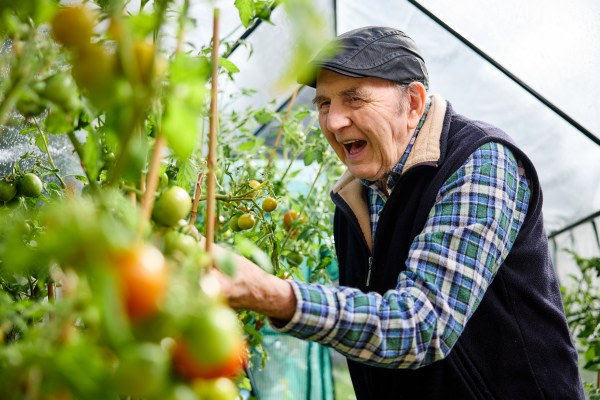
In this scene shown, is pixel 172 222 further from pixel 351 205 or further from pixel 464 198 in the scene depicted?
pixel 351 205

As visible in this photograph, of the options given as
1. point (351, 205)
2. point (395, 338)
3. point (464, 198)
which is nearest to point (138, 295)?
point (395, 338)

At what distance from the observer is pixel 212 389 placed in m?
0.41

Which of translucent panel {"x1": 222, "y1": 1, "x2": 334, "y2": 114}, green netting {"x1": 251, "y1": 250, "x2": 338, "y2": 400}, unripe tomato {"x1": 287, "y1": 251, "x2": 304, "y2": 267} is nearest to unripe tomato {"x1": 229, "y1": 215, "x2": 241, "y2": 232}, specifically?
unripe tomato {"x1": 287, "y1": 251, "x2": 304, "y2": 267}

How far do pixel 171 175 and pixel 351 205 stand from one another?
55 cm

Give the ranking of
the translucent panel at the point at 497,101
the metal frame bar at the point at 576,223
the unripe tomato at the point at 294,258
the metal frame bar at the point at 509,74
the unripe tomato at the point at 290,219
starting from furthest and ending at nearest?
the metal frame bar at the point at 576,223 → the translucent panel at the point at 497,101 → the metal frame bar at the point at 509,74 → the unripe tomato at the point at 290,219 → the unripe tomato at the point at 294,258

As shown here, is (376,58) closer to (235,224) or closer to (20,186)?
(235,224)

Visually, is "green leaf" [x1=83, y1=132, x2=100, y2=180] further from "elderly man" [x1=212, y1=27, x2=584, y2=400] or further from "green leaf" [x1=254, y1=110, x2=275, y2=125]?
"green leaf" [x1=254, y1=110, x2=275, y2=125]

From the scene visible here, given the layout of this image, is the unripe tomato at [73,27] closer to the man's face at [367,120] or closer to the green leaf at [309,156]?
the man's face at [367,120]

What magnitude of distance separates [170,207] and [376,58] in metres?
0.87

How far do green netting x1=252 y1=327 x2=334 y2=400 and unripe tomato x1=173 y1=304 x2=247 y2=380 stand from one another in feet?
7.00

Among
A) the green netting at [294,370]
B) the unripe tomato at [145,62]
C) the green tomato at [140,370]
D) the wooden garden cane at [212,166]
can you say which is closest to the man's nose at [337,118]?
the wooden garden cane at [212,166]

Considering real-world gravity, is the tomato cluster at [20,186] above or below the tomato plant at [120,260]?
below

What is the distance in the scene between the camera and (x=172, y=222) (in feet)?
1.86

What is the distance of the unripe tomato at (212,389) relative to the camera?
1.31 ft
